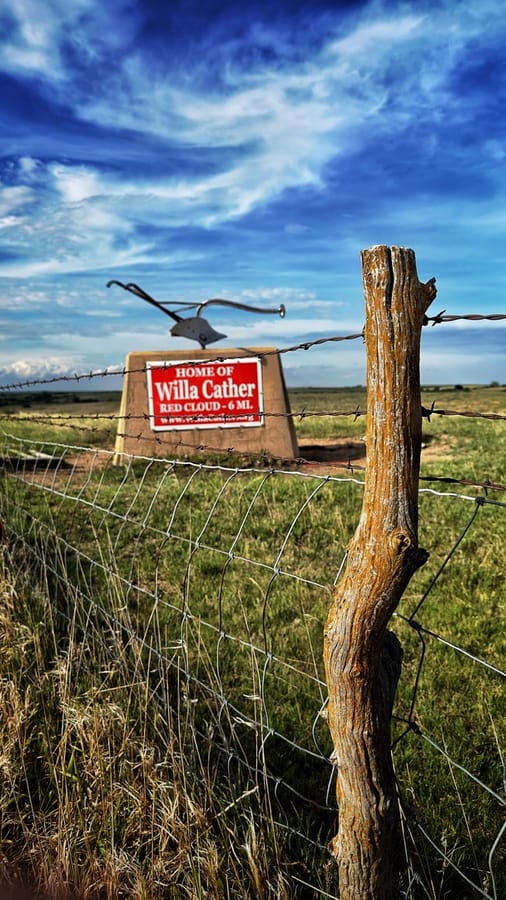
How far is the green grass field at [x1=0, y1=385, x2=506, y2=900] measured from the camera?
7.68ft

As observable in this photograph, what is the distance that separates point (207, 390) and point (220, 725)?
858cm

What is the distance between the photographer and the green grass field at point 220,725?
2340 mm

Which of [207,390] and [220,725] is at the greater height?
[207,390]

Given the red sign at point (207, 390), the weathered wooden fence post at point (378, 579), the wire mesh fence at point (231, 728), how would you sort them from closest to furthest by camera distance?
1. the weathered wooden fence post at point (378, 579)
2. the wire mesh fence at point (231, 728)
3. the red sign at point (207, 390)

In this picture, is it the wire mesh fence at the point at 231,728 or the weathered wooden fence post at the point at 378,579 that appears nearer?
the weathered wooden fence post at the point at 378,579

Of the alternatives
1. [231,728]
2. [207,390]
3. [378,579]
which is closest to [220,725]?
[231,728]

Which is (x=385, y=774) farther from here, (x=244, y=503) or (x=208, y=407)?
(x=208, y=407)

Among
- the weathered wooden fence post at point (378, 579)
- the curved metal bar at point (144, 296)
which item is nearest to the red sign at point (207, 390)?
the curved metal bar at point (144, 296)

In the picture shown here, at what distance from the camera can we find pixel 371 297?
172 centimetres

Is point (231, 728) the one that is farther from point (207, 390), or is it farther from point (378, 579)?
point (207, 390)

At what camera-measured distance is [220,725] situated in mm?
2514

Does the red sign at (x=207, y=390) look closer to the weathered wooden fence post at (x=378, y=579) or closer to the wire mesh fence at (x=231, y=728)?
the wire mesh fence at (x=231, y=728)

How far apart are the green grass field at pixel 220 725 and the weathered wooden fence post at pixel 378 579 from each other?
159mm

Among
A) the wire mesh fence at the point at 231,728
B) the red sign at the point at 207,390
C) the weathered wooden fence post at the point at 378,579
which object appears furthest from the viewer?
the red sign at the point at 207,390
